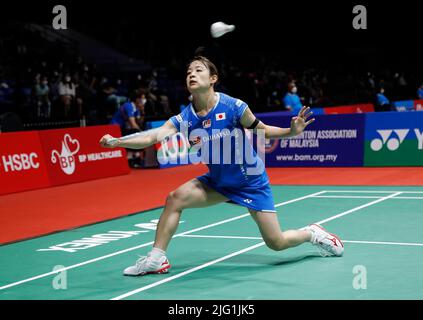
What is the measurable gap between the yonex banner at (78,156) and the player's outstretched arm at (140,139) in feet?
A: 25.0

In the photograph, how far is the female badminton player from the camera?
6.24m

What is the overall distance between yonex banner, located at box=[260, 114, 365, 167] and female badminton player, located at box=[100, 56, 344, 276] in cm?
890

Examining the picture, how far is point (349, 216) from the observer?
9016 mm

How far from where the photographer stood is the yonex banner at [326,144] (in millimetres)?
15047

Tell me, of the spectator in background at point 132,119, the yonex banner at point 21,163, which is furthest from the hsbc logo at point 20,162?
the spectator in background at point 132,119

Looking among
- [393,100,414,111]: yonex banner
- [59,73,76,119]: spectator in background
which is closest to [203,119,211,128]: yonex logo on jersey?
[59,73,76,119]: spectator in background

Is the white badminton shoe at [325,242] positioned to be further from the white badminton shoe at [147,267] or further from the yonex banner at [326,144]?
the yonex banner at [326,144]

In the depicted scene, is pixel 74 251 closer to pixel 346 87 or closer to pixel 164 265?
pixel 164 265

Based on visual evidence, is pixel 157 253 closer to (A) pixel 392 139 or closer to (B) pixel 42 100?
(A) pixel 392 139

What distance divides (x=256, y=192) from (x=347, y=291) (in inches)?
52.9

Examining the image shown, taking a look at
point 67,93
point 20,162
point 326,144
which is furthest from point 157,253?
point 67,93

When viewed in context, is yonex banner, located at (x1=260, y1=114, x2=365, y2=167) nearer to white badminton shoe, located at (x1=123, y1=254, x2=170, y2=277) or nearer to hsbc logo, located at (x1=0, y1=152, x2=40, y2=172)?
hsbc logo, located at (x1=0, y1=152, x2=40, y2=172)

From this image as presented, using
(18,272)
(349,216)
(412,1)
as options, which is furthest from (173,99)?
(18,272)

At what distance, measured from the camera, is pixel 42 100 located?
779 inches
